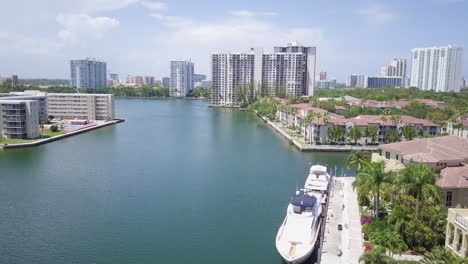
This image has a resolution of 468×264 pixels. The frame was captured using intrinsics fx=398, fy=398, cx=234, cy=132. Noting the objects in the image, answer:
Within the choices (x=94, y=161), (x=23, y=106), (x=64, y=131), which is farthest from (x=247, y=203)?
(x=64, y=131)

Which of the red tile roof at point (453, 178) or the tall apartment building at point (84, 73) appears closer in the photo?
the red tile roof at point (453, 178)

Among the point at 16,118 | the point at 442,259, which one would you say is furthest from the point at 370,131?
the point at 16,118

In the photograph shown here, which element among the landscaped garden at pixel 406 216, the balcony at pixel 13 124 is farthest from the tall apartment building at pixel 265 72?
the landscaped garden at pixel 406 216

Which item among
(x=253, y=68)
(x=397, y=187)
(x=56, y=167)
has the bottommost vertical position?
(x=56, y=167)

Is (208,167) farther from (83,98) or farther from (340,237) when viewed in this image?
(83,98)

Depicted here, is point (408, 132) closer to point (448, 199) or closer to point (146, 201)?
point (448, 199)

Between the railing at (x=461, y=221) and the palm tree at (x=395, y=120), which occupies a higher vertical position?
the palm tree at (x=395, y=120)

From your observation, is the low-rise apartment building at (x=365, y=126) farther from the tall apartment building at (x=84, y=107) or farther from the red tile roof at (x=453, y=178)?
the tall apartment building at (x=84, y=107)
